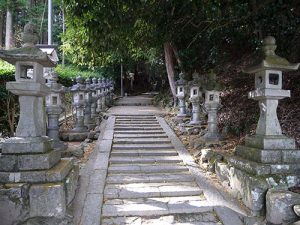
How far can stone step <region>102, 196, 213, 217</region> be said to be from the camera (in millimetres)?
4926

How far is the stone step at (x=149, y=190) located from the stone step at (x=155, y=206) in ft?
0.34

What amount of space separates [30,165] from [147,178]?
2.56 metres

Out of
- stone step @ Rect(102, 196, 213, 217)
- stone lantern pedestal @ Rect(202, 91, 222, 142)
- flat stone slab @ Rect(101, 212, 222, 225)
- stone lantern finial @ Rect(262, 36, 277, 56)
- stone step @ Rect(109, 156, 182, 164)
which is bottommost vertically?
flat stone slab @ Rect(101, 212, 222, 225)

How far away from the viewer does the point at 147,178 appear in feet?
20.6

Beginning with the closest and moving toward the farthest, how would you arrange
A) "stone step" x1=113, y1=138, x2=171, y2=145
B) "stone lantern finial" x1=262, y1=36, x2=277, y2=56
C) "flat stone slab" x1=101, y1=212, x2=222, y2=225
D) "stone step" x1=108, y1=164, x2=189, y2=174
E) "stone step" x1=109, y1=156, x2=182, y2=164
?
"flat stone slab" x1=101, y1=212, x2=222, y2=225 → "stone lantern finial" x1=262, y1=36, x2=277, y2=56 → "stone step" x1=108, y1=164, x2=189, y2=174 → "stone step" x1=109, y1=156, x2=182, y2=164 → "stone step" x1=113, y1=138, x2=171, y2=145

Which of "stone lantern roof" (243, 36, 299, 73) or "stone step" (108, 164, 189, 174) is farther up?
"stone lantern roof" (243, 36, 299, 73)

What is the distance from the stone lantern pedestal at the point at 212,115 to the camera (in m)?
8.17

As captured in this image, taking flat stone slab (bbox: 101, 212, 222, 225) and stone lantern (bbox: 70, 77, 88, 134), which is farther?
stone lantern (bbox: 70, 77, 88, 134)

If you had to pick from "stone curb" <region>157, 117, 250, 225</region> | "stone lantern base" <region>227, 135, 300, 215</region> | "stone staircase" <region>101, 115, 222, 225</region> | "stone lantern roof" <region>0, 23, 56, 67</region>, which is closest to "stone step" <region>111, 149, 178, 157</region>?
"stone staircase" <region>101, 115, 222, 225</region>

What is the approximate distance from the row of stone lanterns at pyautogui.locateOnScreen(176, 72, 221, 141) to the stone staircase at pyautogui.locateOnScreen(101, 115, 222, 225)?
4.02 feet

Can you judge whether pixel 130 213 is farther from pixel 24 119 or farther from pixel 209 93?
pixel 209 93

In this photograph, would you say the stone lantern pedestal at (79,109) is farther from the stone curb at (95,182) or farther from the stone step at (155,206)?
the stone step at (155,206)

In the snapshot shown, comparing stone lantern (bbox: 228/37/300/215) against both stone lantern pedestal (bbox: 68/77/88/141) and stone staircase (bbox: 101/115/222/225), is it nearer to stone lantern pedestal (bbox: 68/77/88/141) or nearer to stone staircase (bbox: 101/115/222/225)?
stone staircase (bbox: 101/115/222/225)

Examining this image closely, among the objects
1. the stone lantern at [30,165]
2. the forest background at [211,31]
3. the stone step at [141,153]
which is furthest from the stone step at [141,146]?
the stone lantern at [30,165]
